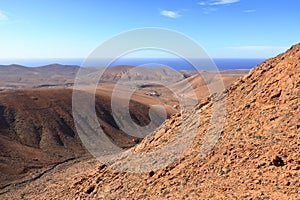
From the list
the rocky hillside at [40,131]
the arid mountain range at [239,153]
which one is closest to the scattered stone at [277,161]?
A: the arid mountain range at [239,153]

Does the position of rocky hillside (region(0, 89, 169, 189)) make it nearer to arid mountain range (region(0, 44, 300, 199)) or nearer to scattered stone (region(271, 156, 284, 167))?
arid mountain range (region(0, 44, 300, 199))

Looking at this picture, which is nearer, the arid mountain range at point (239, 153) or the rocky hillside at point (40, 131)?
the arid mountain range at point (239, 153)

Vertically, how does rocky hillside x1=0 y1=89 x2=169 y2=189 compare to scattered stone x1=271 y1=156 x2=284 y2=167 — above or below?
below

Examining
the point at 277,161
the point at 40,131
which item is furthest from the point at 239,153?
the point at 40,131

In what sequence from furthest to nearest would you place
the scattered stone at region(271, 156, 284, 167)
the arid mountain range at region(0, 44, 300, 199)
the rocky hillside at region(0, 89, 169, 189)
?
1. the rocky hillside at region(0, 89, 169, 189)
2. the scattered stone at region(271, 156, 284, 167)
3. the arid mountain range at region(0, 44, 300, 199)

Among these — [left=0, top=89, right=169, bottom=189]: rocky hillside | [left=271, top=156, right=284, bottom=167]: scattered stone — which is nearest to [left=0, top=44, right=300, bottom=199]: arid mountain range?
[left=271, top=156, right=284, bottom=167]: scattered stone

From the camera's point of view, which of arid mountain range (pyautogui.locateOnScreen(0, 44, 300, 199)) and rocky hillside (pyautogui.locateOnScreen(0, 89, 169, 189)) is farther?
rocky hillside (pyautogui.locateOnScreen(0, 89, 169, 189))

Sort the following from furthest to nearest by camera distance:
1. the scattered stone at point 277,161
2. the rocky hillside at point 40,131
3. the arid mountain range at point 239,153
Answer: the rocky hillside at point 40,131, the scattered stone at point 277,161, the arid mountain range at point 239,153

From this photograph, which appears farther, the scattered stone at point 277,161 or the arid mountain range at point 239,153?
the scattered stone at point 277,161

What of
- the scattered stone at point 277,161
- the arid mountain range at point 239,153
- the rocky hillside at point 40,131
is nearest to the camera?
the arid mountain range at point 239,153

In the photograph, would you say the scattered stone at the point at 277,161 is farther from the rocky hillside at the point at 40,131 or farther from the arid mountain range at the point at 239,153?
the rocky hillside at the point at 40,131

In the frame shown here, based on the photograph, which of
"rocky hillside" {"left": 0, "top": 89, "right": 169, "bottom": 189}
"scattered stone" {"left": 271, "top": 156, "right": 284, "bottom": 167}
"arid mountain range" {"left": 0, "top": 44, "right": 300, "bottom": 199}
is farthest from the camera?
"rocky hillside" {"left": 0, "top": 89, "right": 169, "bottom": 189}

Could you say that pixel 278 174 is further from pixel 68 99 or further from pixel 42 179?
pixel 68 99

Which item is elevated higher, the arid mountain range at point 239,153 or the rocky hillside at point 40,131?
the arid mountain range at point 239,153
